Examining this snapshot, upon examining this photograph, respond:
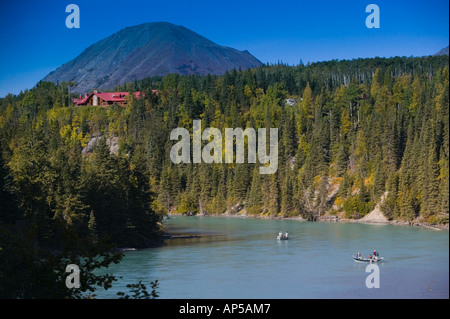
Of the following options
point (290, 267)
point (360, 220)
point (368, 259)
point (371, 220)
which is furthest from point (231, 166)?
point (368, 259)

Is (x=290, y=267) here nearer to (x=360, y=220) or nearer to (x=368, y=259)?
(x=368, y=259)

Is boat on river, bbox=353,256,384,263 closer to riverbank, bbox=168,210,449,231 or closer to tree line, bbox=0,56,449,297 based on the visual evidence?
tree line, bbox=0,56,449,297

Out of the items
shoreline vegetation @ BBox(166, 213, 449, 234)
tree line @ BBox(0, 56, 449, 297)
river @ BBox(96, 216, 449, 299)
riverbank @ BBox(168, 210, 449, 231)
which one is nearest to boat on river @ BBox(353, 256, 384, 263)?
river @ BBox(96, 216, 449, 299)

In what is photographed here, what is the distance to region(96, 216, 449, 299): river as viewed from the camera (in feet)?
146

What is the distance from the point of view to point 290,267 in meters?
56.1

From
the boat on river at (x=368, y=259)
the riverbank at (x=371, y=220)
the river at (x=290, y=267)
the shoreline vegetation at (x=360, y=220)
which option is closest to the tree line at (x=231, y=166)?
the riverbank at (x=371, y=220)

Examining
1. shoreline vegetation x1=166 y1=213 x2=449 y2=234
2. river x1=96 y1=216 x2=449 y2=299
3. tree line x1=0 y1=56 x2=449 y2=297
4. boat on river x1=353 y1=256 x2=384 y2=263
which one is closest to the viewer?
river x1=96 y1=216 x2=449 y2=299

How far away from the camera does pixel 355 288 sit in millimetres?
46031

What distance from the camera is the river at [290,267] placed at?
44469 mm

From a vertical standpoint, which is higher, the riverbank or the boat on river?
the boat on river
